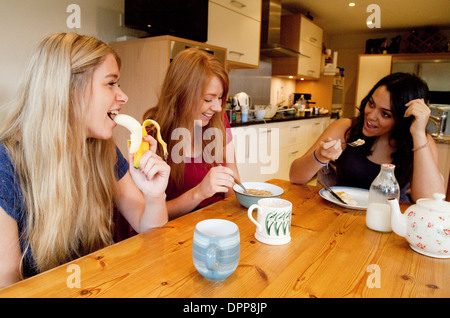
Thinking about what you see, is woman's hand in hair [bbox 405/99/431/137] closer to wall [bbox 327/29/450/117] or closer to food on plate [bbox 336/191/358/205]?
food on plate [bbox 336/191/358/205]

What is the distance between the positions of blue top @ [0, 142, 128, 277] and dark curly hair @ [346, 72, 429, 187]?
1.51 m

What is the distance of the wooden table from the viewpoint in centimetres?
65

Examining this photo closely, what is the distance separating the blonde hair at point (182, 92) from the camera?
154 centimetres

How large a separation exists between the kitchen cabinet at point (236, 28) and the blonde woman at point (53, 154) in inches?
95.0

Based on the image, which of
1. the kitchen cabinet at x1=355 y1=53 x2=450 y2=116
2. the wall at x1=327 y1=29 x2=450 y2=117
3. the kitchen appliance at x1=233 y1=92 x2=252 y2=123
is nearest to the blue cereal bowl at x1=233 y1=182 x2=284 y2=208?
the kitchen appliance at x1=233 y1=92 x2=252 y2=123

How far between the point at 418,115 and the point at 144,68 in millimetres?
1965

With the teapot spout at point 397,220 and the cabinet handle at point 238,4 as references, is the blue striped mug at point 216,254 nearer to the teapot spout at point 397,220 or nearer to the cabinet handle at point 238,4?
the teapot spout at point 397,220

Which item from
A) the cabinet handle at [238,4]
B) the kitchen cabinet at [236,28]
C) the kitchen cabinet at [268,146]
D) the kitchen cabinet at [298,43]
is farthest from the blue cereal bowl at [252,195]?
the kitchen cabinet at [298,43]

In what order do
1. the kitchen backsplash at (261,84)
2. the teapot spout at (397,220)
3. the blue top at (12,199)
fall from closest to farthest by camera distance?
the blue top at (12,199) → the teapot spout at (397,220) → the kitchen backsplash at (261,84)

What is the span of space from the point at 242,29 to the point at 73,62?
9.79 feet

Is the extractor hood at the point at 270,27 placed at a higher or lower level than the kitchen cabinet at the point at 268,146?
higher

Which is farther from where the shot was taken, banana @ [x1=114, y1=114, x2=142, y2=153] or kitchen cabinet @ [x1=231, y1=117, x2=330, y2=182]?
kitchen cabinet @ [x1=231, y1=117, x2=330, y2=182]

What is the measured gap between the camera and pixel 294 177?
5.25 ft

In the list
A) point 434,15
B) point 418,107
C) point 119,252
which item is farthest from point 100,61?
point 434,15
